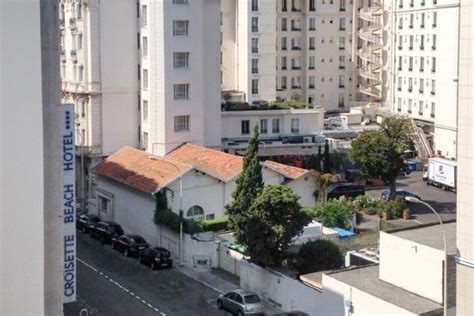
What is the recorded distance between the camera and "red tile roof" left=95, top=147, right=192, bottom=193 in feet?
132

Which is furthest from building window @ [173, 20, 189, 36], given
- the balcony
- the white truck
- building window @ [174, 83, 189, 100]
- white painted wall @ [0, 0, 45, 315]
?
white painted wall @ [0, 0, 45, 315]

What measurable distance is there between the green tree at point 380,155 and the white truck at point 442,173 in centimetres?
613

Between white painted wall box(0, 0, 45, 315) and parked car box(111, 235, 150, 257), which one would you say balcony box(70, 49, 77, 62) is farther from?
white painted wall box(0, 0, 45, 315)

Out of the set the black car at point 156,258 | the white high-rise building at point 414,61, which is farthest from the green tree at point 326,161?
the black car at point 156,258

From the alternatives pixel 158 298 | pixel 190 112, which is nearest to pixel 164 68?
pixel 190 112

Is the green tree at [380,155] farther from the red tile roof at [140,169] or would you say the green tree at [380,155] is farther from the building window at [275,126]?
the building window at [275,126]

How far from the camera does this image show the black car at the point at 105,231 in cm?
4059

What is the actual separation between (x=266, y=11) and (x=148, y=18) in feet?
66.8

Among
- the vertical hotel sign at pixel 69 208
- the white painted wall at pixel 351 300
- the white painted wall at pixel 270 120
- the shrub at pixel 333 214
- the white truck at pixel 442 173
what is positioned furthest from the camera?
the white painted wall at pixel 270 120

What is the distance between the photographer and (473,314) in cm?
2255

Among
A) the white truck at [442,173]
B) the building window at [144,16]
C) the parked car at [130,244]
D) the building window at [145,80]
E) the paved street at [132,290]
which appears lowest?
the paved street at [132,290]

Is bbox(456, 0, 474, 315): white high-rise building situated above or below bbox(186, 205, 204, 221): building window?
above

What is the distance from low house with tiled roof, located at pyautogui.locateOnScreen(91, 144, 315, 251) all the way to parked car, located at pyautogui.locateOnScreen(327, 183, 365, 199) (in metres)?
4.81

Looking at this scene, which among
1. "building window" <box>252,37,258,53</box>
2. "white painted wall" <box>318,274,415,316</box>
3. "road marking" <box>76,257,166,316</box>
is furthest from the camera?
"building window" <box>252,37,258,53</box>
